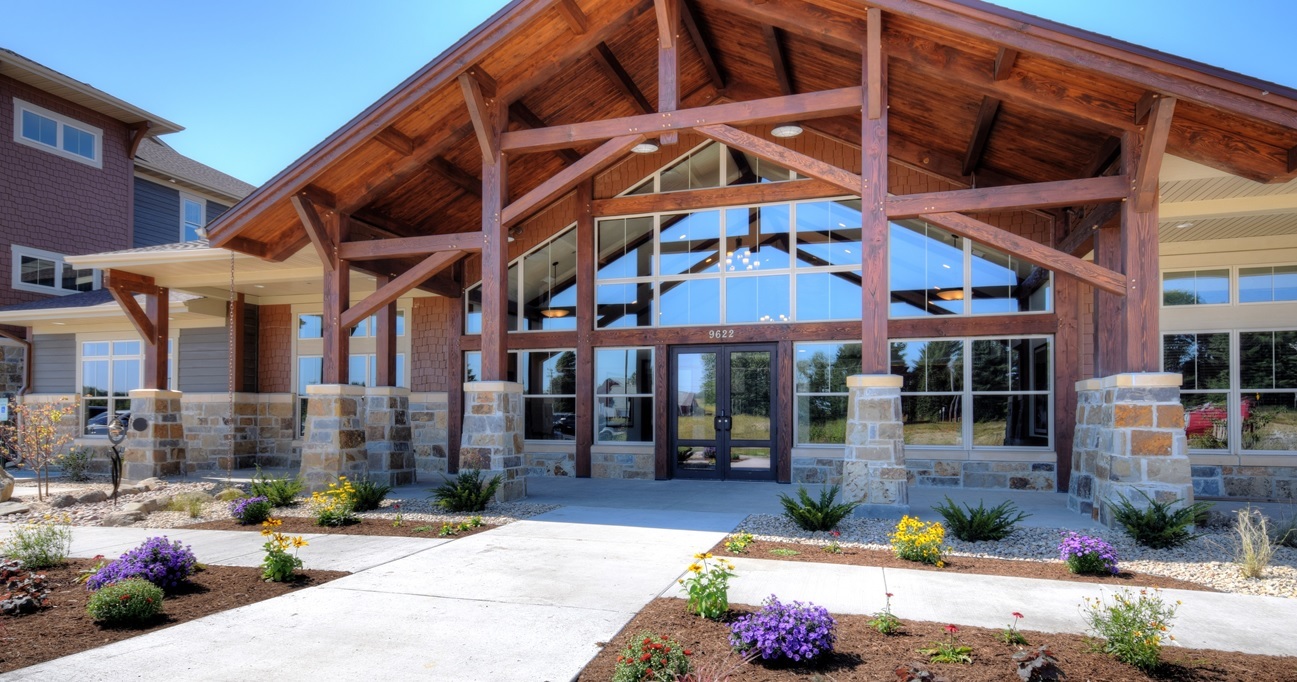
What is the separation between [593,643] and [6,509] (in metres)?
9.58

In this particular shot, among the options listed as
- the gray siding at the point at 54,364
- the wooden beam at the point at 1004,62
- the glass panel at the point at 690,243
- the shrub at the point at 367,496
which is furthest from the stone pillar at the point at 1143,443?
the gray siding at the point at 54,364

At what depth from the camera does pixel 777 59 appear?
1102 centimetres

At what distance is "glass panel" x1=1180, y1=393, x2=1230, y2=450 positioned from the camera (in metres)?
10.6

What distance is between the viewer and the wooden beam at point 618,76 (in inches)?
434

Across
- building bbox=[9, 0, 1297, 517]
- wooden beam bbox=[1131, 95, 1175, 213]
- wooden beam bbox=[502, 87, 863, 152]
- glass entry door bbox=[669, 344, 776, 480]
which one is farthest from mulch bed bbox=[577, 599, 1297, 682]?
glass entry door bbox=[669, 344, 776, 480]

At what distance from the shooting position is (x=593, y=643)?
4426 millimetres

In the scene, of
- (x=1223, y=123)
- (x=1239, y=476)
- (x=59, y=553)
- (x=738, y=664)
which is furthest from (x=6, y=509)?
(x=1239, y=476)

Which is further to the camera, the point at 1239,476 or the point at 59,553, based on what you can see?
the point at 1239,476

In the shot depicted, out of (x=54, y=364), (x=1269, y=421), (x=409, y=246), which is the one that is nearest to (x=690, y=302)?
(x=409, y=246)

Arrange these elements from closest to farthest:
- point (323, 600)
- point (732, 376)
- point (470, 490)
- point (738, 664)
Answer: point (738, 664), point (323, 600), point (470, 490), point (732, 376)

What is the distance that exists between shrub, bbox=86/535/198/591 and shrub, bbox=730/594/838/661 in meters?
4.16

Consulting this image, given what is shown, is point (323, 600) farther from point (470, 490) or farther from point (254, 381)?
point (254, 381)

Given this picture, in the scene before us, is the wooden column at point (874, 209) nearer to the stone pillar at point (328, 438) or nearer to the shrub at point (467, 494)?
the shrub at point (467, 494)

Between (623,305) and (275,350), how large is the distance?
7.40m
